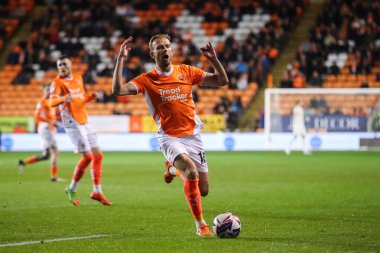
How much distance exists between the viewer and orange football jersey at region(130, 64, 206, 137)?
30.9 ft

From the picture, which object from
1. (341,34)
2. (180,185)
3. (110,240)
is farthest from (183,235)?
(341,34)

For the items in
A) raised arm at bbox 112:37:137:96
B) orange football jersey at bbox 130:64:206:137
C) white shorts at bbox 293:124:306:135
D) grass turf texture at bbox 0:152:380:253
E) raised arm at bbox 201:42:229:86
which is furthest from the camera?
white shorts at bbox 293:124:306:135

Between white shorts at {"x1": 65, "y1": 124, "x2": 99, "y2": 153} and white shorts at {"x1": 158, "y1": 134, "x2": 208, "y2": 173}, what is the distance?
13.6 feet

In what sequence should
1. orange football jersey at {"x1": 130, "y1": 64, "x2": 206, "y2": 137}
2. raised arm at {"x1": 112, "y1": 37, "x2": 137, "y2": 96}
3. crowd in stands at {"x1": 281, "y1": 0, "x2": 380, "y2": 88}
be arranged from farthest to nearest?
crowd in stands at {"x1": 281, "y1": 0, "x2": 380, "y2": 88} < orange football jersey at {"x1": 130, "y1": 64, "x2": 206, "y2": 137} < raised arm at {"x1": 112, "y1": 37, "x2": 137, "y2": 96}

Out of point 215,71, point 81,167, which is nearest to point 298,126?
point 81,167

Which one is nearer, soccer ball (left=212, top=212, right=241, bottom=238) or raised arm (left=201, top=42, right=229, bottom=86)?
soccer ball (left=212, top=212, right=241, bottom=238)

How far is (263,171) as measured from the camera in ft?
67.4

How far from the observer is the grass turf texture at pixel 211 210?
8305mm

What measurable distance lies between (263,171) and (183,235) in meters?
11.7

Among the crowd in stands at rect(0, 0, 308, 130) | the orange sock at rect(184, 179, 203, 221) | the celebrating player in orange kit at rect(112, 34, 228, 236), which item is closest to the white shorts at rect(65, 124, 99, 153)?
the celebrating player in orange kit at rect(112, 34, 228, 236)

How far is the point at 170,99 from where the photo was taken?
942 cm

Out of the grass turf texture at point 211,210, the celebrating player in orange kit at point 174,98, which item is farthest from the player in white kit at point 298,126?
the celebrating player in orange kit at point 174,98

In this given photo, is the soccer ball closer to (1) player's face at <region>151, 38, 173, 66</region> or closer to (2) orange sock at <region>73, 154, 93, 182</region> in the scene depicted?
(1) player's face at <region>151, 38, 173, 66</region>

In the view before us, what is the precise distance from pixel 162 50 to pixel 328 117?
22.2 meters
